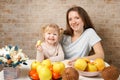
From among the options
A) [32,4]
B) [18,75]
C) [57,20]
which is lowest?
[18,75]

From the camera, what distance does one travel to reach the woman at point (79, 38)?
2402 mm

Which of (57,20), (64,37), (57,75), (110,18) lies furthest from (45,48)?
(110,18)

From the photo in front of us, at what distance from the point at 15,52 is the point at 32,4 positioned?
Answer: 53.9 inches

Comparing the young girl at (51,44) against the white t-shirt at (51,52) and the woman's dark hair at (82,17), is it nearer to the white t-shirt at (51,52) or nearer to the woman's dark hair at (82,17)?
the white t-shirt at (51,52)

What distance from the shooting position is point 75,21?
2.44 meters

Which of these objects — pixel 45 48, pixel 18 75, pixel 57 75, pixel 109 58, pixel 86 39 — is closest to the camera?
pixel 57 75

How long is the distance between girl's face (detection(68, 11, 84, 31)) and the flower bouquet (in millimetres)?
1058

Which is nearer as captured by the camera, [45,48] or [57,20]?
[45,48]

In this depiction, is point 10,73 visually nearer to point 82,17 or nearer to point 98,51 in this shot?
point 98,51

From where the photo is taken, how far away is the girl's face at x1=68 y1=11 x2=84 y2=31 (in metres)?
2.44

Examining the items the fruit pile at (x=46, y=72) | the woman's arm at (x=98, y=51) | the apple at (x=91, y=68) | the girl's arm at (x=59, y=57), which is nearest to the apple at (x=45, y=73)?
the fruit pile at (x=46, y=72)

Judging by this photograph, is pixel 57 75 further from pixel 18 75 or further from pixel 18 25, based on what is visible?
pixel 18 25

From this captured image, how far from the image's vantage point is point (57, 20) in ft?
9.21

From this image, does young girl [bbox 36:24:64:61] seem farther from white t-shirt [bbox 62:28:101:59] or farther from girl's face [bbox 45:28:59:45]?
white t-shirt [bbox 62:28:101:59]
